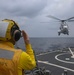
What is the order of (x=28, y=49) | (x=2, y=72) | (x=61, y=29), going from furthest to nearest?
(x=61, y=29) → (x=28, y=49) → (x=2, y=72)

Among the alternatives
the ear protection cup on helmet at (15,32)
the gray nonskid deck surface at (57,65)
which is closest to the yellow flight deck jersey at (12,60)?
the ear protection cup on helmet at (15,32)

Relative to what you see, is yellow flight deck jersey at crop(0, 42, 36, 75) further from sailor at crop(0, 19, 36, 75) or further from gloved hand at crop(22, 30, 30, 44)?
gloved hand at crop(22, 30, 30, 44)

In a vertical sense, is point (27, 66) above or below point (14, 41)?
A: below

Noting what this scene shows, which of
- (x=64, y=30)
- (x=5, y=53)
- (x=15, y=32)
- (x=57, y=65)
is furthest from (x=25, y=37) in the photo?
(x=64, y=30)

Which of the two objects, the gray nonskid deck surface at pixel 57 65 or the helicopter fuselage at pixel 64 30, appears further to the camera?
the helicopter fuselage at pixel 64 30

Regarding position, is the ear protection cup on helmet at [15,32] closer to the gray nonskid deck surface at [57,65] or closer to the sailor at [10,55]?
the sailor at [10,55]

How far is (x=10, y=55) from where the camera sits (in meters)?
3.36

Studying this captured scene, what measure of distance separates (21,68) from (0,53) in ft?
1.16

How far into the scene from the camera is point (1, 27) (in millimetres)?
3383

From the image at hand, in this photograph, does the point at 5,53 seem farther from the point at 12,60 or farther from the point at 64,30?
the point at 64,30

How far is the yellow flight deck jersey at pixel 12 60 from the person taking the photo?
334cm

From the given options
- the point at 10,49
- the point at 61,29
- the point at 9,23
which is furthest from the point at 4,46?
the point at 61,29

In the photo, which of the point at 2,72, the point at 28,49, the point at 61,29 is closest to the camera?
the point at 2,72

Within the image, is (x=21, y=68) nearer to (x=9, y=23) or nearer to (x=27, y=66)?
(x=27, y=66)
